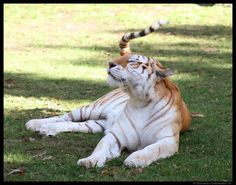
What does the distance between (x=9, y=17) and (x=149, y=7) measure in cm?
384

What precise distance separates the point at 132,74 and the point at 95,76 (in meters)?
4.57

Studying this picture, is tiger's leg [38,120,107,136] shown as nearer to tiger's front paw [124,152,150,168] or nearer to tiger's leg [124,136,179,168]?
tiger's leg [124,136,179,168]

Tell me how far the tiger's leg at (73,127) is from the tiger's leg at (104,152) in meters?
0.83

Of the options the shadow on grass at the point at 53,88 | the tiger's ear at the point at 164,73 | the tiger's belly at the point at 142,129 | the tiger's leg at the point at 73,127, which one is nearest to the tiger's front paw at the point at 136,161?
the tiger's belly at the point at 142,129

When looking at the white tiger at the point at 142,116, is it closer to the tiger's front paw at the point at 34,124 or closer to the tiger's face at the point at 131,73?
the tiger's face at the point at 131,73

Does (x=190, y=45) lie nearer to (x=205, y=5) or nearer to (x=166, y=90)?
(x=205, y=5)

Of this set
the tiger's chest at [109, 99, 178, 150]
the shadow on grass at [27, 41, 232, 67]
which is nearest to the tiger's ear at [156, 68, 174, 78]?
the tiger's chest at [109, 99, 178, 150]

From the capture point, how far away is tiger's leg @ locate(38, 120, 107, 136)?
24.1ft

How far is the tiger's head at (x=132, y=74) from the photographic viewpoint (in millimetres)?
6406

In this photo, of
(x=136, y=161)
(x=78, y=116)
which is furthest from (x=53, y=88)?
(x=136, y=161)

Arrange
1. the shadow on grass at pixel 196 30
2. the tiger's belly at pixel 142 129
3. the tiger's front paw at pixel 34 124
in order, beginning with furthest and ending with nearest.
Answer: the shadow on grass at pixel 196 30
the tiger's front paw at pixel 34 124
the tiger's belly at pixel 142 129

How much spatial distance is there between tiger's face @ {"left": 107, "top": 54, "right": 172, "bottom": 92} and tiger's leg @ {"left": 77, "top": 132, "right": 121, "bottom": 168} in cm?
57

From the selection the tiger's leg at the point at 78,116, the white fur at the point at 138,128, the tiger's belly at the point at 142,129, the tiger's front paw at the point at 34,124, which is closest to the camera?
the white fur at the point at 138,128

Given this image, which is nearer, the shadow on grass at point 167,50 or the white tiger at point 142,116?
the white tiger at point 142,116
